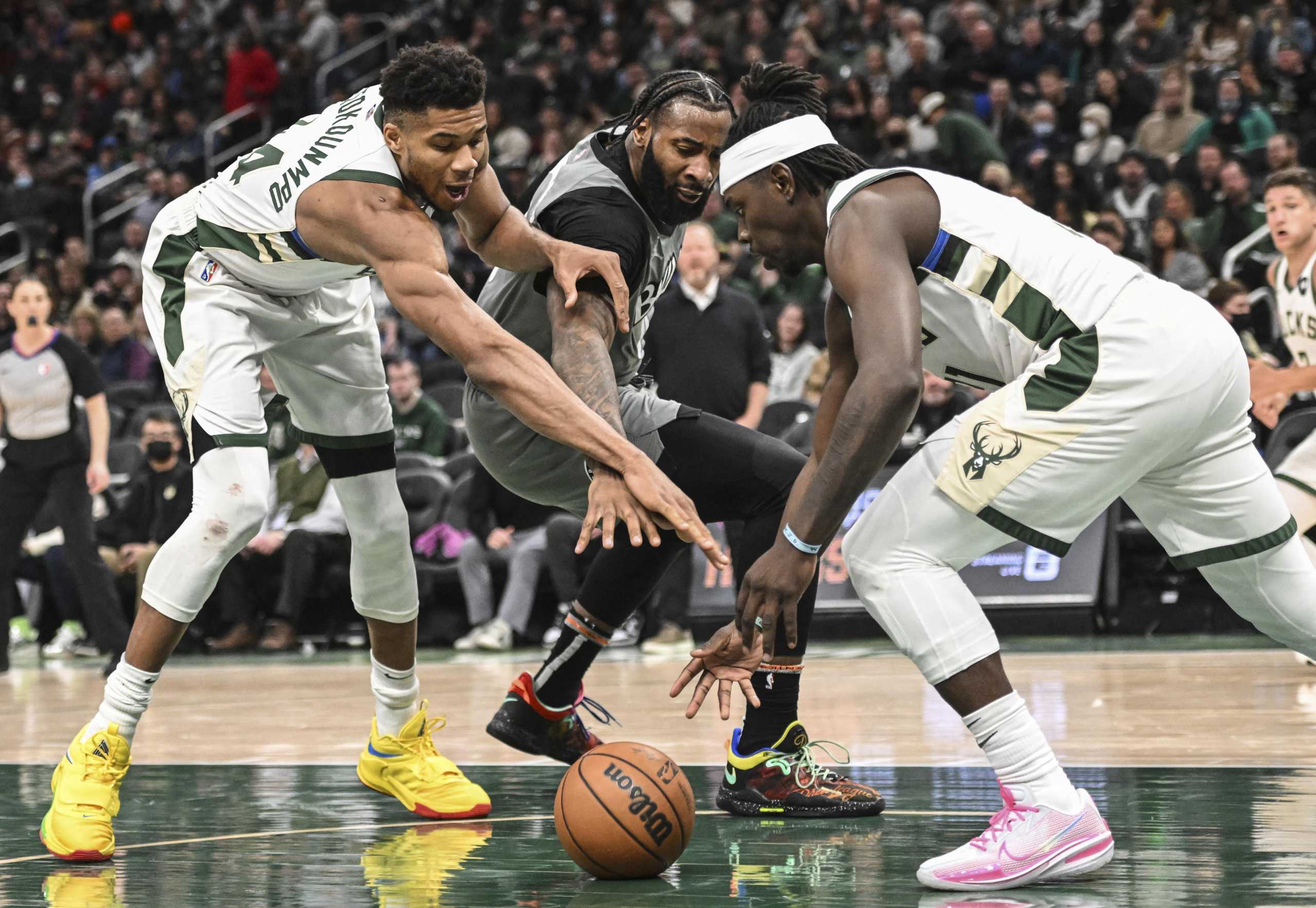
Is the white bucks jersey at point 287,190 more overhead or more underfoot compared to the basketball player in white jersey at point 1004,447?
more overhead

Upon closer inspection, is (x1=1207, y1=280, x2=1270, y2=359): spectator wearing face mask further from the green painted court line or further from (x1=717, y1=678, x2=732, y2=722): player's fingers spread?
(x1=717, y1=678, x2=732, y2=722): player's fingers spread

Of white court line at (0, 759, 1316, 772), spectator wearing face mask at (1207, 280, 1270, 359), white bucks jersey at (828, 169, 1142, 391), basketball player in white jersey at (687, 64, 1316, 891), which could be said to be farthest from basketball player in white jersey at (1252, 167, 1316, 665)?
white bucks jersey at (828, 169, 1142, 391)

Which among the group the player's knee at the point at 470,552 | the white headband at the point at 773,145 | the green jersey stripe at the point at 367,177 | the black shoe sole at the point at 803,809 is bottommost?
the player's knee at the point at 470,552

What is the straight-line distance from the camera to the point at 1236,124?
41.7ft

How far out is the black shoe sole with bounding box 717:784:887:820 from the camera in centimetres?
435

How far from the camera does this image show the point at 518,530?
34.7 ft

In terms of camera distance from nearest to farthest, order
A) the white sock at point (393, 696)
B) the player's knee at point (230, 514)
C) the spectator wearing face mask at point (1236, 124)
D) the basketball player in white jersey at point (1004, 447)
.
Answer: the basketball player in white jersey at point (1004, 447) → the player's knee at point (230, 514) → the white sock at point (393, 696) → the spectator wearing face mask at point (1236, 124)

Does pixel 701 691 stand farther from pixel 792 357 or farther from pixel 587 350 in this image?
pixel 792 357

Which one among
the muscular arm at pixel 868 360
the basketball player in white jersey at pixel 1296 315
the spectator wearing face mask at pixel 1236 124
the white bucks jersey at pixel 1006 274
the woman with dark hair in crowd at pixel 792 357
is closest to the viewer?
the muscular arm at pixel 868 360

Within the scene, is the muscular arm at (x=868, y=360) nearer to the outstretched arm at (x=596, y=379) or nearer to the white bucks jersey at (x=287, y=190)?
the outstretched arm at (x=596, y=379)

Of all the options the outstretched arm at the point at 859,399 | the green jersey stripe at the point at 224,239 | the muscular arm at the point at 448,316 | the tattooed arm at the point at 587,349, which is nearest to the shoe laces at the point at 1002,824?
the outstretched arm at the point at 859,399

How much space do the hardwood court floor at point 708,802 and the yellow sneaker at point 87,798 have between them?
0.07m

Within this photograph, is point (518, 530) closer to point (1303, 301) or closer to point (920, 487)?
point (1303, 301)

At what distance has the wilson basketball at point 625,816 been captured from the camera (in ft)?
11.8
